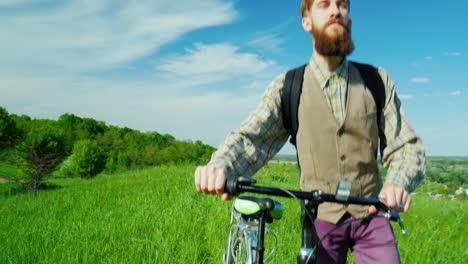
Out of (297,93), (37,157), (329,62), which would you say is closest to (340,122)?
(297,93)

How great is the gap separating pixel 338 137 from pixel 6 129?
97.9 feet

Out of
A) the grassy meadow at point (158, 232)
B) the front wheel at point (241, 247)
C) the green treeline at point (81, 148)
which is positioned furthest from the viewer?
the green treeline at point (81, 148)

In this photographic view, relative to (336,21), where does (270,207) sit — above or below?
below

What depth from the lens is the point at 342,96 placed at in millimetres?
2125

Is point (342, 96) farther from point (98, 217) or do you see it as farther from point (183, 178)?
point (183, 178)

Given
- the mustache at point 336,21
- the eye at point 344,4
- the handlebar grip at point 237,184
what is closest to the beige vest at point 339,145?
the mustache at point 336,21

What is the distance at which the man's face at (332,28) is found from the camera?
208cm

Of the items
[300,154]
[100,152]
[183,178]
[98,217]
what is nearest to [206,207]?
[98,217]

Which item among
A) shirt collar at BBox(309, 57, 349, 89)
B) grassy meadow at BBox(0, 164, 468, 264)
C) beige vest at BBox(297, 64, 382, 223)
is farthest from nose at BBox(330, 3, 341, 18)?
grassy meadow at BBox(0, 164, 468, 264)

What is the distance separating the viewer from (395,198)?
5.21 ft

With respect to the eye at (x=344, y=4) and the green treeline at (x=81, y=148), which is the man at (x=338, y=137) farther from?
the green treeline at (x=81, y=148)

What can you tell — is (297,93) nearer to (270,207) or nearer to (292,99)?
(292,99)

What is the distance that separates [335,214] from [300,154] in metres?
0.43

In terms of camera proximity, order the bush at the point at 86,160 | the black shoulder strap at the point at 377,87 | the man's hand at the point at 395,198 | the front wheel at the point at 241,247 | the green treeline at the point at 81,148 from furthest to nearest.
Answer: the bush at the point at 86,160
the green treeline at the point at 81,148
the black shoulder strap at the point at 377,87
the front wheel at the point at 241,247
the man's hand at the point at 395,198
